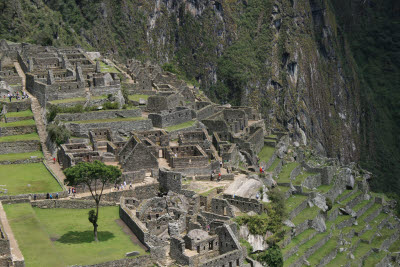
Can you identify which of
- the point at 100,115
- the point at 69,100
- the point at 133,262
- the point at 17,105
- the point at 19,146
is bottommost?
the point at 133,262

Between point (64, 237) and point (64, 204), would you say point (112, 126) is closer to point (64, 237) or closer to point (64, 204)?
point (64, 204)

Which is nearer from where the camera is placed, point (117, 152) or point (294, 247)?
point (117, 152)

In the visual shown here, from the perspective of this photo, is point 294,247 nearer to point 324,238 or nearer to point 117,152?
point 324,238

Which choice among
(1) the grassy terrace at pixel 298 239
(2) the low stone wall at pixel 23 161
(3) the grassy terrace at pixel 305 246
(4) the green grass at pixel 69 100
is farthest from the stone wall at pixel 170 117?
(3) the grassy terrace at pixel 305 246

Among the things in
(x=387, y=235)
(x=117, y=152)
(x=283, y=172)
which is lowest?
(x=387, y=235)

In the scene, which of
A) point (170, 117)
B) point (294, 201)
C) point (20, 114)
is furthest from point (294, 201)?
point (20, 114)

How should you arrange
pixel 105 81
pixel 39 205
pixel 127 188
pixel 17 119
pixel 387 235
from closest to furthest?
pixel 39 205 < pixel 127 188 < pixel 17 119 < pixel 105 81 < pixel 387 235

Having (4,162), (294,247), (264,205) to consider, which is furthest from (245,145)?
(4,162)
